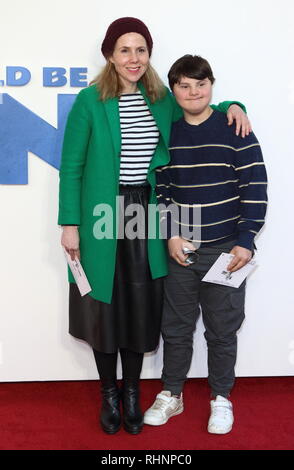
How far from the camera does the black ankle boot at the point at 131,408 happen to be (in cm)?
192

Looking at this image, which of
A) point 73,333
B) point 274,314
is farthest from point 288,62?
point 73,333

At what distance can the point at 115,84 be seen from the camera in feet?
5.95

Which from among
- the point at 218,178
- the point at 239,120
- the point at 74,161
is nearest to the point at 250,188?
the point at 218,178

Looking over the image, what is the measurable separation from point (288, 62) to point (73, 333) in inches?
55.7

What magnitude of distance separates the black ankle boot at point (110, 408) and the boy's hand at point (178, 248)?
1.79 feet

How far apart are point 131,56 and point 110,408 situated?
1292mm

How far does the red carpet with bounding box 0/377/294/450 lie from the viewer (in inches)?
73.4

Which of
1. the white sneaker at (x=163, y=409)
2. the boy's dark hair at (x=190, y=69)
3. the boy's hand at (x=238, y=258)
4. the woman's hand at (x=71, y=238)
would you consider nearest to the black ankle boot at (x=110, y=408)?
the white sneaker at (x=163, y=409)

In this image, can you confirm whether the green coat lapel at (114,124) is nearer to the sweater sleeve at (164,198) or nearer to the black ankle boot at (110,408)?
the sweater sleeve at (164,198)

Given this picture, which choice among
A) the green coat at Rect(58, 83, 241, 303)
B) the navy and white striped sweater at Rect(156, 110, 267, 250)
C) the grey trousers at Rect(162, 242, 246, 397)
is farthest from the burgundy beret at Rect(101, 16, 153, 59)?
the grey trousers at Rect(162, 242, 246, 397)

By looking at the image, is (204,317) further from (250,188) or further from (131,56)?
(131,56)

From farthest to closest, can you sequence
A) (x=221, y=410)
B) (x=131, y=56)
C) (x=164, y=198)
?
(x=221, y=410) < (x=164, y=198) < (x=131, y=56)

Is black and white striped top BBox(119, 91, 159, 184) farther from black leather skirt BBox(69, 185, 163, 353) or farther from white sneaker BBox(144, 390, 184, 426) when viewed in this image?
white sneaker BBox(144, 390, 184, 426)

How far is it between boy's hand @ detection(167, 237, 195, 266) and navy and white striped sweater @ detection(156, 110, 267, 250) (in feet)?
0.14
